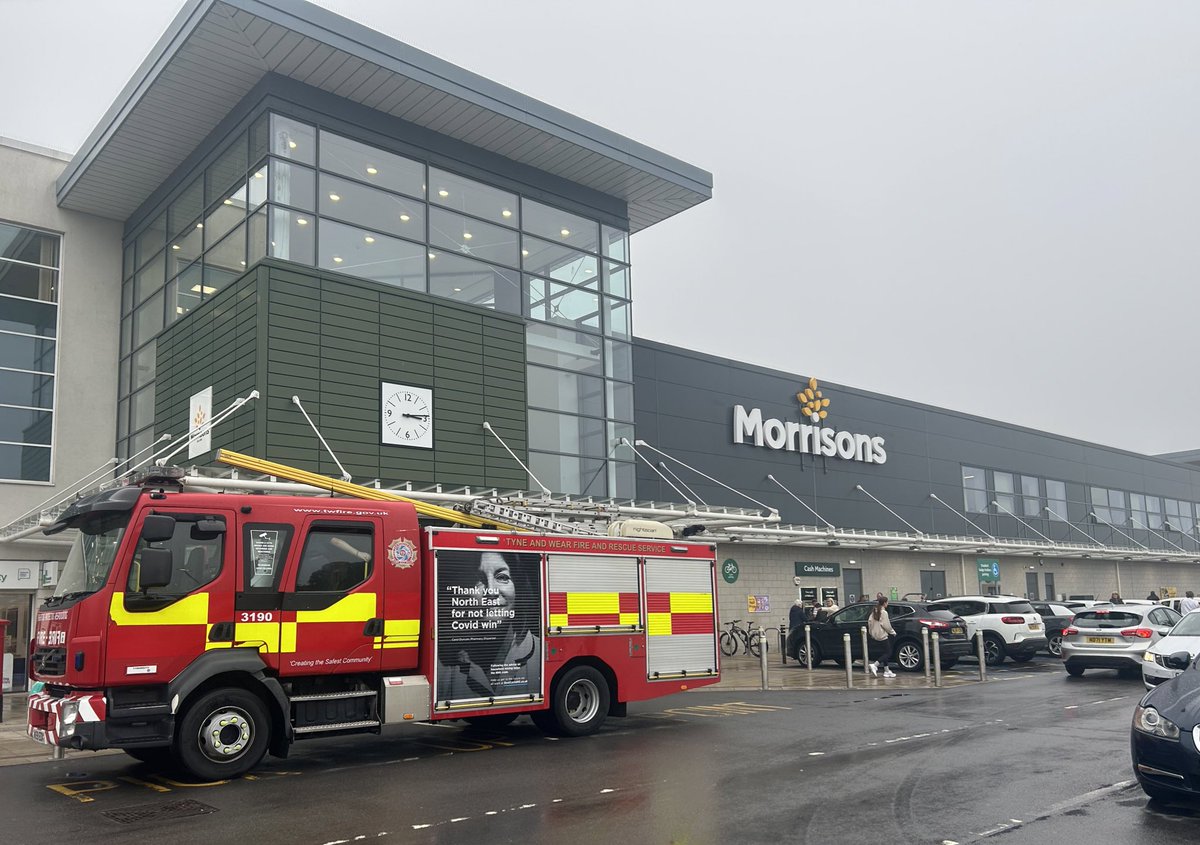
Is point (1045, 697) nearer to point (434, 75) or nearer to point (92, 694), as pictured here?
point (92, 694)

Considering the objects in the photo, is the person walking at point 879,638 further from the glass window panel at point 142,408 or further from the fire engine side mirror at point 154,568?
the glass window panel at point 142,408

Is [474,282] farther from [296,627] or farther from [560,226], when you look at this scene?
[296,627]

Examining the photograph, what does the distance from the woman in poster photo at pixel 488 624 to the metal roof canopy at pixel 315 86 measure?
1184 cm

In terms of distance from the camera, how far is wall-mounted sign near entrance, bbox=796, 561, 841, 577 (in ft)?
97.4

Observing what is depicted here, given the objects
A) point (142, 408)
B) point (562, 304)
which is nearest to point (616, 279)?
point (562, 304)

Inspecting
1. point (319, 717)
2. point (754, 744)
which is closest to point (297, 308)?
point (319, 717)

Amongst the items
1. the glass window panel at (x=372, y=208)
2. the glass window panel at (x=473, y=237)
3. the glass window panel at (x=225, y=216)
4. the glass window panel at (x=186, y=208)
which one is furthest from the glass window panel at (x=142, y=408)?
the glass window panel at (x=473, y=237)

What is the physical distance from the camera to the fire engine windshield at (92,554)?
950 centimetres

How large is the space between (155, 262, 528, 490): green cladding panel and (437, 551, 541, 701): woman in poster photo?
7.65 metres

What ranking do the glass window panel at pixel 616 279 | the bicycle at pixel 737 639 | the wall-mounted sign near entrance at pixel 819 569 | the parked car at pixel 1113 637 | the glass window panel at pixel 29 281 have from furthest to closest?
the wall-mounted sign near entrance at pixel 819 569 < the bicycle at pixel 737 639 < the glass window panel at pixel 616 279 < the glass window panel at pixel 29 281 < the parked car at pixel 1113 637

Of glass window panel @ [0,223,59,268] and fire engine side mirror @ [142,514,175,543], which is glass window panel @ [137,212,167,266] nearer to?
glass window panel @ [0,223,59,268]

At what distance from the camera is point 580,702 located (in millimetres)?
12625

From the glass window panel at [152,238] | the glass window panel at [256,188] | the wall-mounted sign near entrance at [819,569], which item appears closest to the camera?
the glass window panel at [256,188]

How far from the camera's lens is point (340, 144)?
67.1 ft
